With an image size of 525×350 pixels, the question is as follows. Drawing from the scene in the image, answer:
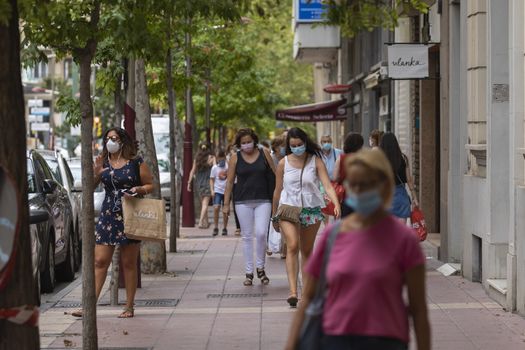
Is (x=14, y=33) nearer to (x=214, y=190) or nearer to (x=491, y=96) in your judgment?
(x=491, y=96)

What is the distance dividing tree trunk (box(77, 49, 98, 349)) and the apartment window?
19.0 ft

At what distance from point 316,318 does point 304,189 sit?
7.81 m

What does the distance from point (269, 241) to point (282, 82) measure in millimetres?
58273

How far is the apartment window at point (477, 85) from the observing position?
14562 millimetres

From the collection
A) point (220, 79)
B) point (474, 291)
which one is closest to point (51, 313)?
point (474, 291)

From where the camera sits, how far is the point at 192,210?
1125 inches

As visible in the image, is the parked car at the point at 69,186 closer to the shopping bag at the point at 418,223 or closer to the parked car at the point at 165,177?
the shopping bag at the point at 418,223

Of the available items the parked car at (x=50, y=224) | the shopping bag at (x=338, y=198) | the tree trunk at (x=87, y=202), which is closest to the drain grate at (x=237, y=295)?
the shopping bag at (x=338, y=198)

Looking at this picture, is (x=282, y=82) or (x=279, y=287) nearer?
(x=279, y=287)

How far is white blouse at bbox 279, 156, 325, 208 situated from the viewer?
13.1 metres

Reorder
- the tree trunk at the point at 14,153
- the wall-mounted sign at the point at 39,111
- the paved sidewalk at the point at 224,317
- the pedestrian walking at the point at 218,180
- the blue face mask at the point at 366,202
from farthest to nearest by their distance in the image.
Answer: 1. the wall-mounted sign at the point at 39,111
2. the pedestrian walking at the point at 218,180
3. the paved sidewalk at the point at 224,317
4. the tree trunk at the point at 14,153
5. the blue face mask at the point at 366,202

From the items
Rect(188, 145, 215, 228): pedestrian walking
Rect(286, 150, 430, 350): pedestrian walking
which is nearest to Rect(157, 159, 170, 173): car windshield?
Rect(188, 145, 215, 228): pedestrian walking

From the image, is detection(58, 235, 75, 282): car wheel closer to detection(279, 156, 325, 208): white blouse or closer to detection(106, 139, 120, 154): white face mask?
detection(279, 156, 325, 208): white blouse

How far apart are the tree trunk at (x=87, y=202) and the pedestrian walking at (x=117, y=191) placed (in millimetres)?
2176
